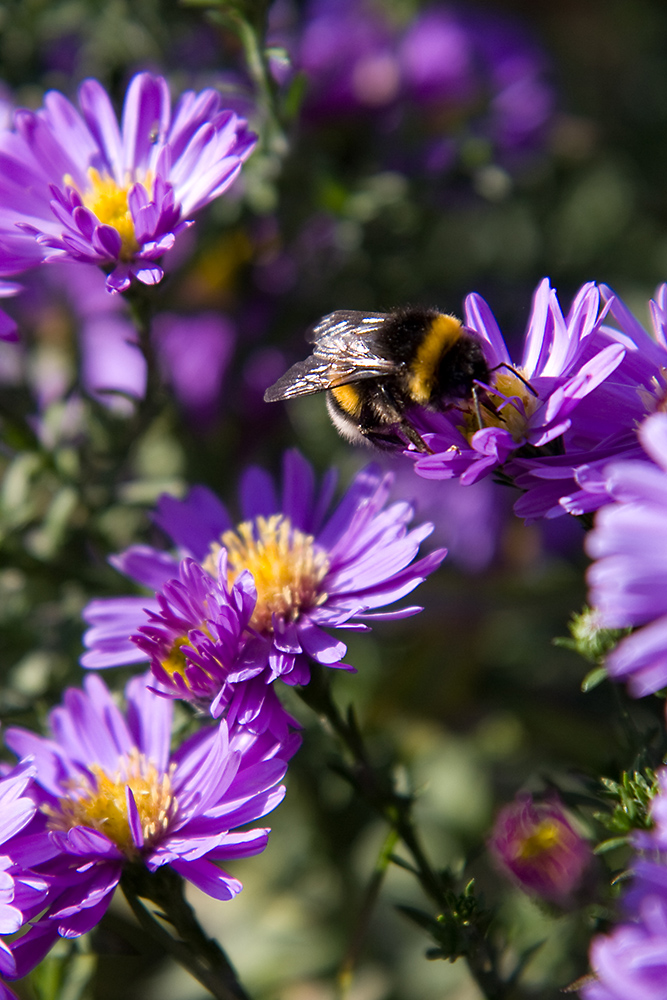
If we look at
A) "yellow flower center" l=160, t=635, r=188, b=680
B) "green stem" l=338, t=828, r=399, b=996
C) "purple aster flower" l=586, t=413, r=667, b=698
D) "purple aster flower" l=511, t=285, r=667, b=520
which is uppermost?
"purple aster flower" l=586, t=413, r=667, b=698

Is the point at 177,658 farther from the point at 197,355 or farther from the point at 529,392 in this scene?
the point at 197,355

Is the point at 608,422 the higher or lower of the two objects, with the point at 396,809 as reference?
higher

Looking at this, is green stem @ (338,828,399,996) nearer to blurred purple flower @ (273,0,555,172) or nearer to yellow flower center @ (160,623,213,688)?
yellow flower center @ (160,623,213,688)

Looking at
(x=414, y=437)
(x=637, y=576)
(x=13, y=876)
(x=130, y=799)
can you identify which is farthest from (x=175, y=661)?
(x=637, y=576)

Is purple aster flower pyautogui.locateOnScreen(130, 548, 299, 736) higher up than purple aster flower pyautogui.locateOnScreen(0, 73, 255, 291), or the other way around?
purple aster flower pyautogui.locateOnScreen(0, 73, 255, 291)

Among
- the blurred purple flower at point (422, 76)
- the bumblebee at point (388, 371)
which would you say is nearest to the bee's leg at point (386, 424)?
the bumblebee at point (388, 371)

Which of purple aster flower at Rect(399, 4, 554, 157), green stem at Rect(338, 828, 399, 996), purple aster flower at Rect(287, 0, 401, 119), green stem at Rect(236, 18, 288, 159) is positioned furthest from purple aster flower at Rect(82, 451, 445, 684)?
purple aster flower at Rect(399, 4, 554, 157)

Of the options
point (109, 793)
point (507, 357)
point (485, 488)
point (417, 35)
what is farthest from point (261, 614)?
point (417, 35)
